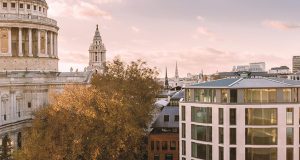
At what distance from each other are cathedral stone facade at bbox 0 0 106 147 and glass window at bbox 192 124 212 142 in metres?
37.9

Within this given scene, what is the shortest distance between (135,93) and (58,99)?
16.4 meters

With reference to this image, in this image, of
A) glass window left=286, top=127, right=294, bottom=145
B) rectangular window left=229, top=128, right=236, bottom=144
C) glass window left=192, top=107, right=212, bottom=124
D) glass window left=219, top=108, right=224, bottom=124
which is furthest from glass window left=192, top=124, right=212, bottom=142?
glass window left=286, top=127, right=294, bottom=145

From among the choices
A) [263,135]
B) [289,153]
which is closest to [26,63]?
[263,135]

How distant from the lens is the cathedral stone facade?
8623 cm

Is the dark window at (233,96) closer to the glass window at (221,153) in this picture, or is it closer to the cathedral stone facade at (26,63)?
the glass window at (221,153)

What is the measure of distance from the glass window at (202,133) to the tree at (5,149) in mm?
26049

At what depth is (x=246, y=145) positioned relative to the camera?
5162 cm

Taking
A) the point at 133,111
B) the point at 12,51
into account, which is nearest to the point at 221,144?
the point at 133,111

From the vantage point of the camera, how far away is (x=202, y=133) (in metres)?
54.3

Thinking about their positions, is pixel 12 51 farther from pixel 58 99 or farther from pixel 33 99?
pixel 58 99

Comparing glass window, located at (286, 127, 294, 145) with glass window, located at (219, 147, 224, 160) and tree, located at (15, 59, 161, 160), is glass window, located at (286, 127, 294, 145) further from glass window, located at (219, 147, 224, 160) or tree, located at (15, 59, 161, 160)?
tree, located at (15, 59, 161, 160)

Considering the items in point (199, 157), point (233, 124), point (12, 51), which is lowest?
point (199, 157)

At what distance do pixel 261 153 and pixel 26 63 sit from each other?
6288 cm

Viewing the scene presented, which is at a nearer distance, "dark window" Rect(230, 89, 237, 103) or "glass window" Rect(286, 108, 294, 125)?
"glass window" Rect(286, 108, 294, 125)
